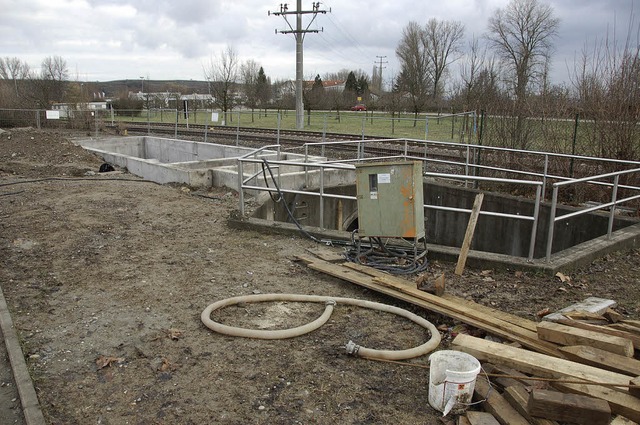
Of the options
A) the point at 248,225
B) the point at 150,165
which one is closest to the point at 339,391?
the point at 248,225

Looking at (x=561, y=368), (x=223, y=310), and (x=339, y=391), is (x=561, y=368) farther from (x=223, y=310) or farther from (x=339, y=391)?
(x=223, y=310)

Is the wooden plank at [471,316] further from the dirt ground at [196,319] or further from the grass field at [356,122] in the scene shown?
the grass field at [356,122]

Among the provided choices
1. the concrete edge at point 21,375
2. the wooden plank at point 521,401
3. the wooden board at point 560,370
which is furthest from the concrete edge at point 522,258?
the concrete edge at point 21,375

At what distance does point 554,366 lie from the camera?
367 cm

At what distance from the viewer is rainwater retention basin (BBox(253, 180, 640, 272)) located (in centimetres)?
664

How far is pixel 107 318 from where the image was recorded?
16.4 ft

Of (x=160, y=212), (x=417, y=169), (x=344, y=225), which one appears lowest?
(x=344, y=225)

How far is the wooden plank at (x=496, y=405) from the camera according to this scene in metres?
3.23

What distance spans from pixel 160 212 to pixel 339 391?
6717 millimetres

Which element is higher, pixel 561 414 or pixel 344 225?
pixel 561 414

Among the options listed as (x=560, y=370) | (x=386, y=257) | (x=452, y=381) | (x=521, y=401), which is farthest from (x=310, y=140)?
(x=521, y=401)

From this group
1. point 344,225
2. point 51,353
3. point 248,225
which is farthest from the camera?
point 344,225

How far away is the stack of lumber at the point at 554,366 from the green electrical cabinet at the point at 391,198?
4.52 feet

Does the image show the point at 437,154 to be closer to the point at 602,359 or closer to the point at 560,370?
the point at 602,359
